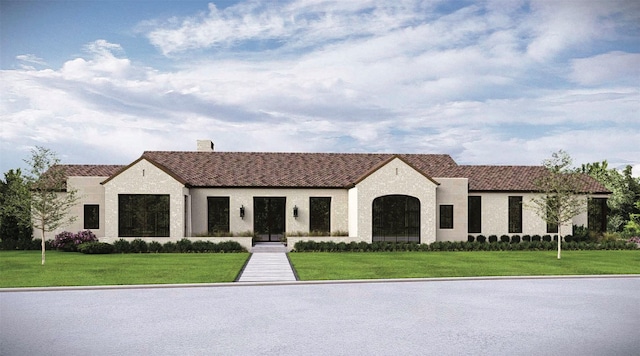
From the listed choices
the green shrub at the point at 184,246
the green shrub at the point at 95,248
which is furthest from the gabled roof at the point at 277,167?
the green shrub at the point at 95,248

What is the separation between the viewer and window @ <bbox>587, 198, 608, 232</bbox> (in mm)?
37812

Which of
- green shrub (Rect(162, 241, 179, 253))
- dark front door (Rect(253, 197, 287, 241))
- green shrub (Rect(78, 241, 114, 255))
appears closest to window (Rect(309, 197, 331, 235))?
dark front door (Rect(253, 197, 287, 241))

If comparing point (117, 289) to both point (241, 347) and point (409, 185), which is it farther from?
point (409, 185)

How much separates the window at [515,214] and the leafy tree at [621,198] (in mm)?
13679

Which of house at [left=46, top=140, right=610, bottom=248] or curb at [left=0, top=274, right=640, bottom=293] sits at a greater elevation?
house at [left=46, top=140, right=610, bottom=248]

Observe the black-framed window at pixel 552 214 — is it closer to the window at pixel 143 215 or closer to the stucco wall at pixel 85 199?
the window at pixel 143 215

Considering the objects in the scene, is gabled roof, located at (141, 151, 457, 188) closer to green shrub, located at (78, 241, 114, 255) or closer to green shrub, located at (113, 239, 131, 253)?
green shrub, located at (113, 239, 131, 253)

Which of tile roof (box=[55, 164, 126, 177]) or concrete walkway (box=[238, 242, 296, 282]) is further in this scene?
tile roof (box=[55, 164, 126, 177])

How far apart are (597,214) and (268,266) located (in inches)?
1077

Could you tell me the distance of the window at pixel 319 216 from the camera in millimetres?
35312

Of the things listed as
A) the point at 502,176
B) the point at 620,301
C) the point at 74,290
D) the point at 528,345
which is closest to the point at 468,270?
the point at 620,301

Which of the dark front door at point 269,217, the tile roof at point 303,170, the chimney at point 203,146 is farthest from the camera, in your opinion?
the chimney at point 203,146

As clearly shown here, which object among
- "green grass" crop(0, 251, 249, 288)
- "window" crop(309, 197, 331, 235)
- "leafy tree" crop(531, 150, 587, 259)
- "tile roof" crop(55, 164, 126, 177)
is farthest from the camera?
"tile roof" crop(55, 164, 126, 177)

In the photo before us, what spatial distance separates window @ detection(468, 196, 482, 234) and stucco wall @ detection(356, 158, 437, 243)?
15.8 feet
